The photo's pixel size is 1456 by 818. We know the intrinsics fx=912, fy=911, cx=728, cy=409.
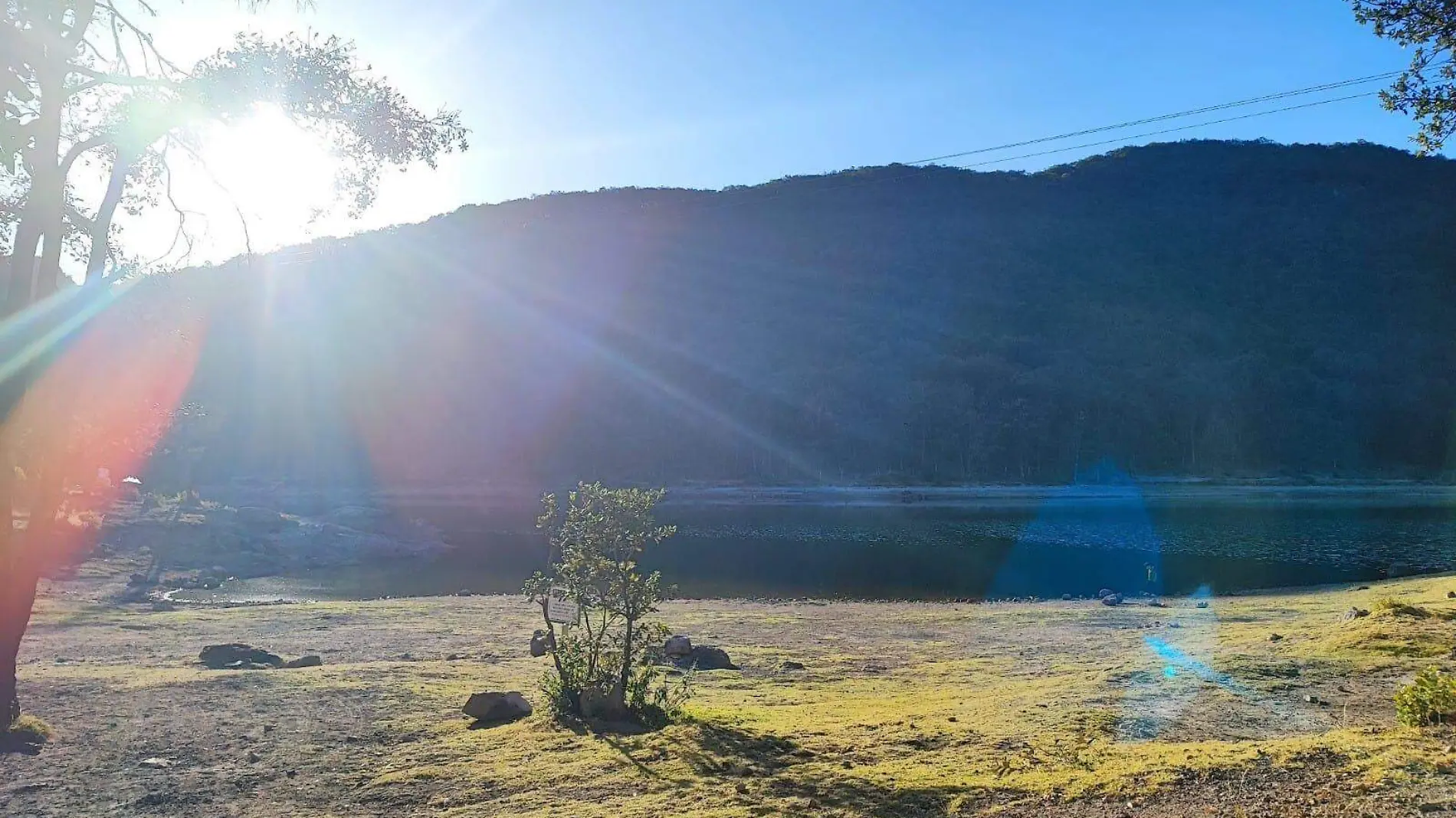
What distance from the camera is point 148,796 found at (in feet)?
21.9

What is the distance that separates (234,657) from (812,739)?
9.62 m

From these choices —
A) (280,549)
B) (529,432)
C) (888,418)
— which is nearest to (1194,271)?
(888,418)

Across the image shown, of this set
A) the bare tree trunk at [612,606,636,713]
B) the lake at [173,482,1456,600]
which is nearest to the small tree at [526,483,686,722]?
the bare tree trunk at [612,606,636,713]

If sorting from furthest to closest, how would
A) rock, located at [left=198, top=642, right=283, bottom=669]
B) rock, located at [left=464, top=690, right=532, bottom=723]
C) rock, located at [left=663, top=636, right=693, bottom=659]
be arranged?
rock, located at [left=663, top=636, right=693, bottom=659]
rock, located at [left=198, top=642, right=283, bottom=669]
rock, located at [left=464, top=690, right=532, bottom=723]

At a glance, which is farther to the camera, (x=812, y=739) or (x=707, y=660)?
(x=707, y=660)

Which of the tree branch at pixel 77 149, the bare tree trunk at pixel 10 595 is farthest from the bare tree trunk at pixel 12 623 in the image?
the tree branch at pixel 77 149

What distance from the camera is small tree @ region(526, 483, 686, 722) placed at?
8.55 meters

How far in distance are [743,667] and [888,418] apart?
308 ft

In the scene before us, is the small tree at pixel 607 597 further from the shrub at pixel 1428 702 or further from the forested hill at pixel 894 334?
the forested hill at pixel 894 334

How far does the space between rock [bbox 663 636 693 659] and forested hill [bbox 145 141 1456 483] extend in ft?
240

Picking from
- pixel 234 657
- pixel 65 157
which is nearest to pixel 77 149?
pixel 65 157

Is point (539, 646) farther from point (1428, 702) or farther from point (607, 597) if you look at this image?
point (1428, 702)

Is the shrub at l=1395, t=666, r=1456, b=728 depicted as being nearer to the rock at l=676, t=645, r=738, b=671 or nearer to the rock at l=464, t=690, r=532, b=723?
the rock at l=464, t=690, r=532, b=723

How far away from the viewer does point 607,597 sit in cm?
891
